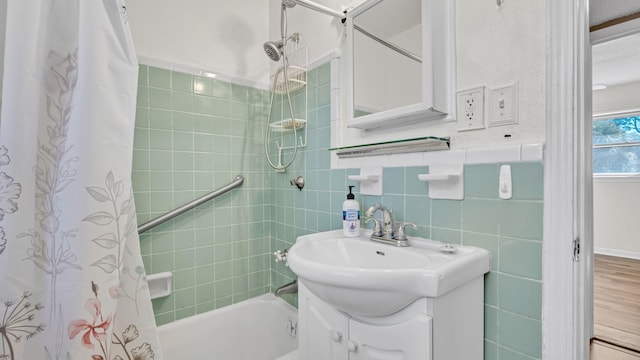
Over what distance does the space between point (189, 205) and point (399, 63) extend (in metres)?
1.28

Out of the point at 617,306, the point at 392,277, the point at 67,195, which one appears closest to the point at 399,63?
the point at 392,277

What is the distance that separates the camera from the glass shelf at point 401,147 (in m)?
0.97

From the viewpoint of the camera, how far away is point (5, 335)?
466mm

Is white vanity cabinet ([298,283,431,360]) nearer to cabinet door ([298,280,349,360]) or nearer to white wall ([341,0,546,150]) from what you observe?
cabinet door ([298,280,349,360])

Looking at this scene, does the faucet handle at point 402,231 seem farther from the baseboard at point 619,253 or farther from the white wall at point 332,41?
the baseboard at point 619,253

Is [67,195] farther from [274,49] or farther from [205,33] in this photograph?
[205,33]

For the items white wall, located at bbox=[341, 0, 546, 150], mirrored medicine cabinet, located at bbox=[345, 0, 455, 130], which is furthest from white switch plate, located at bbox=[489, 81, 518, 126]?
mirrored medicine cabinet, located at bbox=[345, 0, 455, 130]

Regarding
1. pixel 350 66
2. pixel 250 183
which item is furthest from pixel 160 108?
pixel 350 66

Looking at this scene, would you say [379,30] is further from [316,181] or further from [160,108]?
[160,108]

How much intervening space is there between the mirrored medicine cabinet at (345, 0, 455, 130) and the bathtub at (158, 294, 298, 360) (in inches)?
49.0

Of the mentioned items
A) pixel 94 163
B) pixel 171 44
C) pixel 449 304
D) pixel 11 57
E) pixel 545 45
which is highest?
pixel 171 44

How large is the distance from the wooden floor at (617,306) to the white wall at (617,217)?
0.87 feet

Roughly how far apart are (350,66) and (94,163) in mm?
1032

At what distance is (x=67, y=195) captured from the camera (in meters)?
0.54
